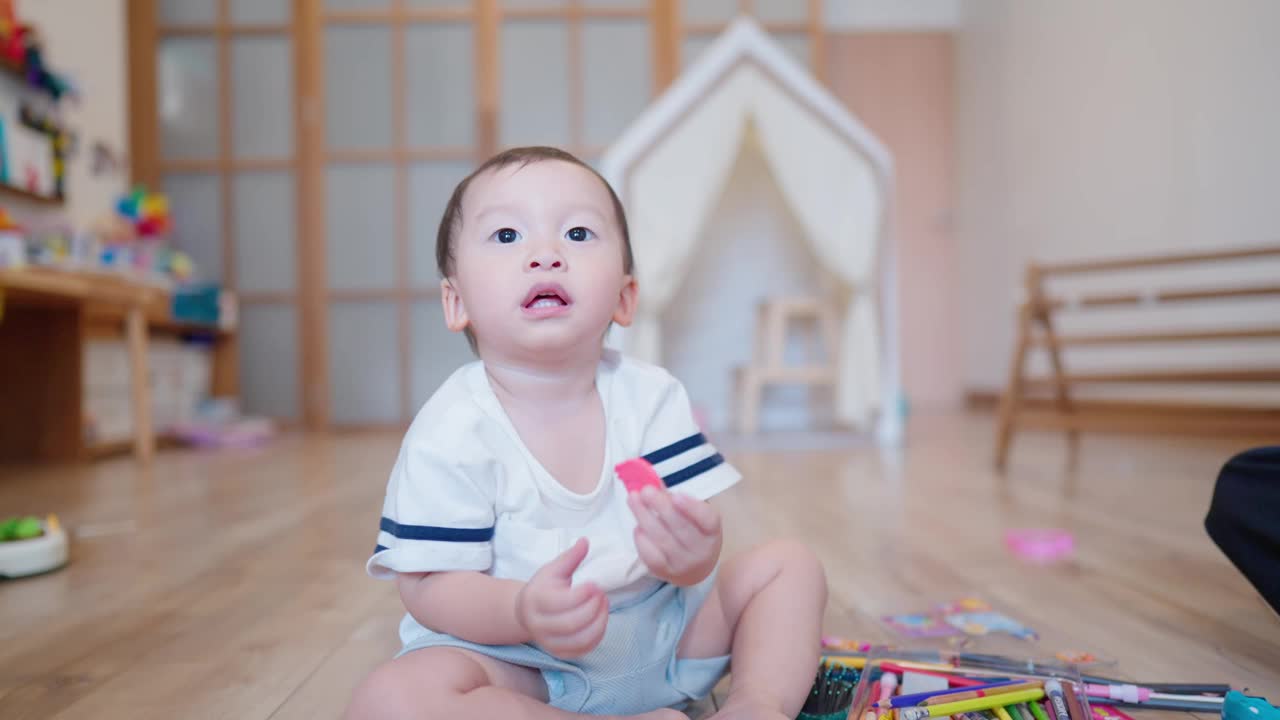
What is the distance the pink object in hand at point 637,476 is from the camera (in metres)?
0.58

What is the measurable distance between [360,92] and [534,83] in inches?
33.7

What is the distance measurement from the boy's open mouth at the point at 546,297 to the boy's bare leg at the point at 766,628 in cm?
29

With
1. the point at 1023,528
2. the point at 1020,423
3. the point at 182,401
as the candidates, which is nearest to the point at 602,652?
the point at 1023,528

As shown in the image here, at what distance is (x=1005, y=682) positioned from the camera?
727 millimetres

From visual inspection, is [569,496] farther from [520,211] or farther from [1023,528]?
[1023,528]

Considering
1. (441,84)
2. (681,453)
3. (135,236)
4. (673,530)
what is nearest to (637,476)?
(673,530)

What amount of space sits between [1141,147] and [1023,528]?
2.34 metres

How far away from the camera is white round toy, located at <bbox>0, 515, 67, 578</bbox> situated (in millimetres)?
1235

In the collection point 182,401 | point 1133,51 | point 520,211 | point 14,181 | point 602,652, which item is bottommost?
point 182,401

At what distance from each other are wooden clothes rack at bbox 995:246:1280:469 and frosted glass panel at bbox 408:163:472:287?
8.99ft

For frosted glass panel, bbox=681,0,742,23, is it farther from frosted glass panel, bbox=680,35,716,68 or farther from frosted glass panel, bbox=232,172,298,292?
frosted glass panel, bbox=232,172,298,292

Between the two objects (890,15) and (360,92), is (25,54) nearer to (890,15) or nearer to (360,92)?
(360,92)

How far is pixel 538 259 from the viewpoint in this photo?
25.3 inches

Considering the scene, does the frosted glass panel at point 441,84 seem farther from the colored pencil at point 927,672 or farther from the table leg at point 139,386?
the colored pencil at point 927,672
